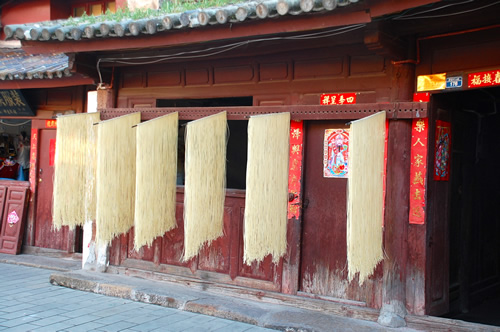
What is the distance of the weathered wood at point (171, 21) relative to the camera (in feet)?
17.9

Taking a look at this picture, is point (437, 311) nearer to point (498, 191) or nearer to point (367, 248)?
point (367, 248)

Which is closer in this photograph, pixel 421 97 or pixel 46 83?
pixel 421 97

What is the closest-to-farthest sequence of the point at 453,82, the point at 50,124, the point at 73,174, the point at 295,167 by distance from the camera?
1. the point at 453,82
2. the point at 295,167
3. the point at 73,174
4. the point at 50,124

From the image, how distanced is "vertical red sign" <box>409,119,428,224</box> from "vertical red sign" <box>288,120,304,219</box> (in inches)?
49.3

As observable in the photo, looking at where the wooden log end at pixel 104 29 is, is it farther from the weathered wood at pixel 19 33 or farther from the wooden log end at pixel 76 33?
the weathered wood at pixel 19 33

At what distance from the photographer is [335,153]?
19.0 feet

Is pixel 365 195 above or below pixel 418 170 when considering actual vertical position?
below

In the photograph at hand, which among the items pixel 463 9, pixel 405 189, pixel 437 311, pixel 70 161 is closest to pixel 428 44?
pixel 463 9

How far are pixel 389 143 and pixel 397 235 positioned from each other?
3.06ft

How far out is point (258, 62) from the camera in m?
6.38

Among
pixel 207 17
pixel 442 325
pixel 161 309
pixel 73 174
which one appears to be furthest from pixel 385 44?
pixel 73 174

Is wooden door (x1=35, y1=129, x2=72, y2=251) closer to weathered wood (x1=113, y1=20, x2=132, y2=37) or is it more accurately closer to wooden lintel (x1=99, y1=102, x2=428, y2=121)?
wooden lintel (x1=99, y1=102, x2=428, y2=121)

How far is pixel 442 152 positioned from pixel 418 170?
18.4 inches

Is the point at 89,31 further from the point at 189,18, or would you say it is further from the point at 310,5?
the point at 310,5
